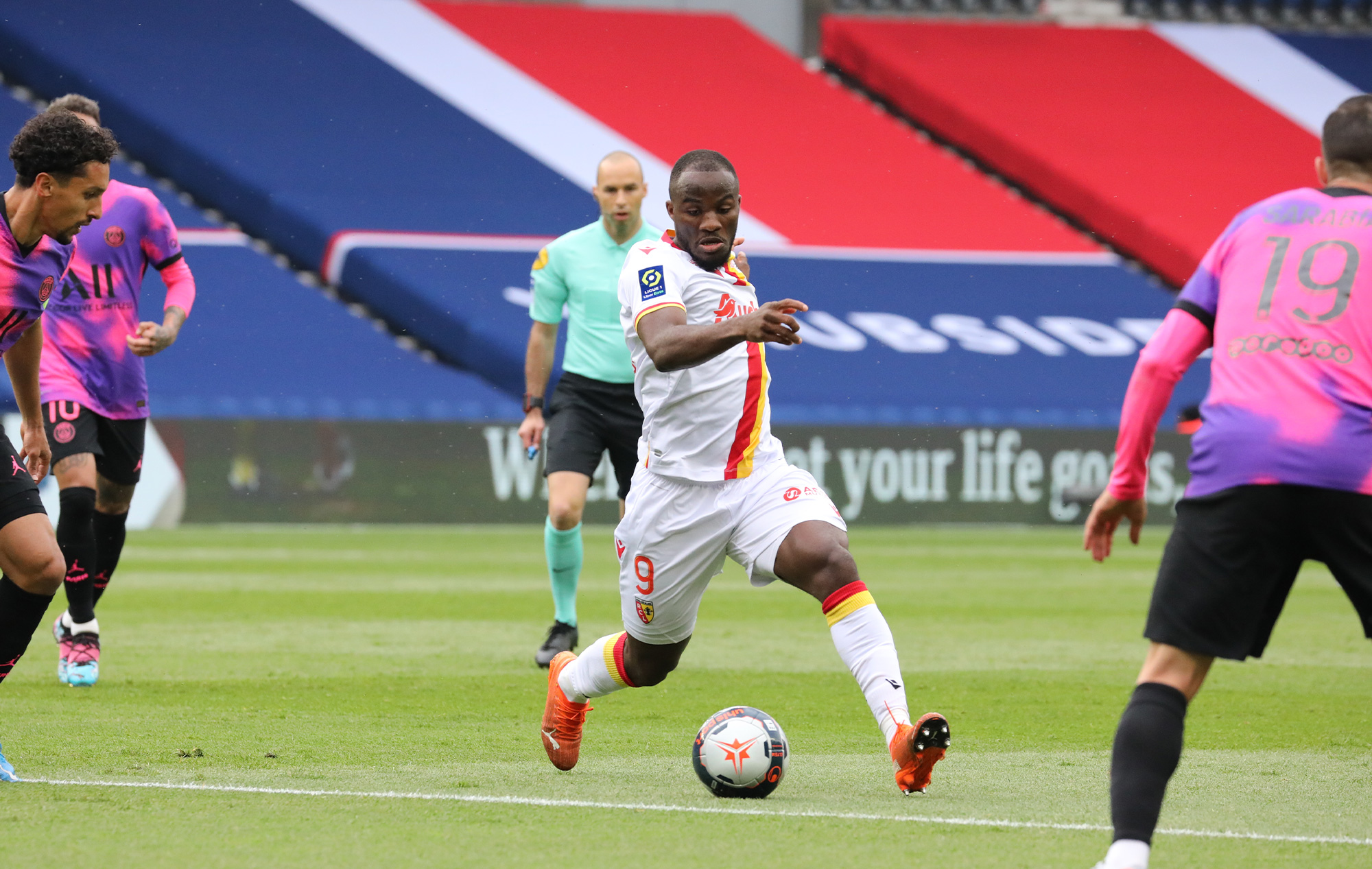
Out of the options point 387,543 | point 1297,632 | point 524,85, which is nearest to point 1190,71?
point 524,85

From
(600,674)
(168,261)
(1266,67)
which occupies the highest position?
(168,261)

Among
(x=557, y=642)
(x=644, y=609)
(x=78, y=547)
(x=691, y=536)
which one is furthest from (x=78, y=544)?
(x=691, y=536)

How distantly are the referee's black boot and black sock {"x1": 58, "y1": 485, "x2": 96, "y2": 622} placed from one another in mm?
2049

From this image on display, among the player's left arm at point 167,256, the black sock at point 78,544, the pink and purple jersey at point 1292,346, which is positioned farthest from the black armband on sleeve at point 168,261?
the pink and purple jersey at point 1292,346

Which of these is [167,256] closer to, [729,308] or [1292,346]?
[729,308]

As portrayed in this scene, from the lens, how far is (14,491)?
5098 mm

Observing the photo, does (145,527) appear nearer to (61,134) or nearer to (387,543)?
(387,543)

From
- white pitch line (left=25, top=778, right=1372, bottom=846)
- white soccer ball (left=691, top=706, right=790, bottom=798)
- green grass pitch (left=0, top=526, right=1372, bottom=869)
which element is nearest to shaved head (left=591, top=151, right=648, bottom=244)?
green grass pitch (left=0, top=526, right=1372, bottom=869)

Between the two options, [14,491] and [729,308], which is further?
[729,308]

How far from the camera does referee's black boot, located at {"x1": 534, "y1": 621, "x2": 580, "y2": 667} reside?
8234mm

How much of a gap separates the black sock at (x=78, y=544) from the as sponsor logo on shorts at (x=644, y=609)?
3180 mm

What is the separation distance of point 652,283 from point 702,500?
68 cm

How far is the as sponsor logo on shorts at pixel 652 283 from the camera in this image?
502cm

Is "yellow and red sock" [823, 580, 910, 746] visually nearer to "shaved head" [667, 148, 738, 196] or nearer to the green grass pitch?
the green grass pitch
